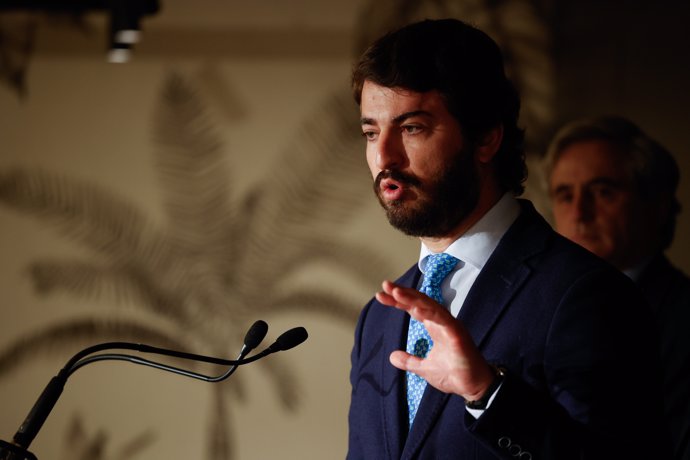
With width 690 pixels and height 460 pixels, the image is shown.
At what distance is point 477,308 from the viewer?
1.34m

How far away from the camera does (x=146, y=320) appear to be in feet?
10.6

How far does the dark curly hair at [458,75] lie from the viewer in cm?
147

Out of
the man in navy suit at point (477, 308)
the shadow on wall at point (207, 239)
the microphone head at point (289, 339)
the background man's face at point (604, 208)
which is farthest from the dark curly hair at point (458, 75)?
the shadow on wall at point (207, 239)

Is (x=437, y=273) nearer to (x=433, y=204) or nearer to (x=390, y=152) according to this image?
(x=433, y=204)

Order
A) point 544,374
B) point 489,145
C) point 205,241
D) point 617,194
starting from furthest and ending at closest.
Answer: point 205,241 → point 617,194 → point 489,145 → point 544,374

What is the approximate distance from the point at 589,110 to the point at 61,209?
7.95 feet

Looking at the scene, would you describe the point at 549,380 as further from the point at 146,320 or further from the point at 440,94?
the point at 146,320

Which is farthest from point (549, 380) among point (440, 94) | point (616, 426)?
point (440, 94)

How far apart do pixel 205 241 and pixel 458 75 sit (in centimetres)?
200

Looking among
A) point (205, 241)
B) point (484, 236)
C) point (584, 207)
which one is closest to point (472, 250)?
point (484, 236)

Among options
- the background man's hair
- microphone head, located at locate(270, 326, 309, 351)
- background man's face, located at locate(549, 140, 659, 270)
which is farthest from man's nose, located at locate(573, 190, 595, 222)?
microphone head, located at locate(270, 326, 309, 351)

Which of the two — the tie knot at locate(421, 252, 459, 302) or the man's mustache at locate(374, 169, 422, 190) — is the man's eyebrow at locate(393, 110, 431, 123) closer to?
the man's mustache at locate(374, 169, 422, 190)

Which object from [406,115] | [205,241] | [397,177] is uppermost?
[406,115]

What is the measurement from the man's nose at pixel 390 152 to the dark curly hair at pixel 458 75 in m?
0.11
